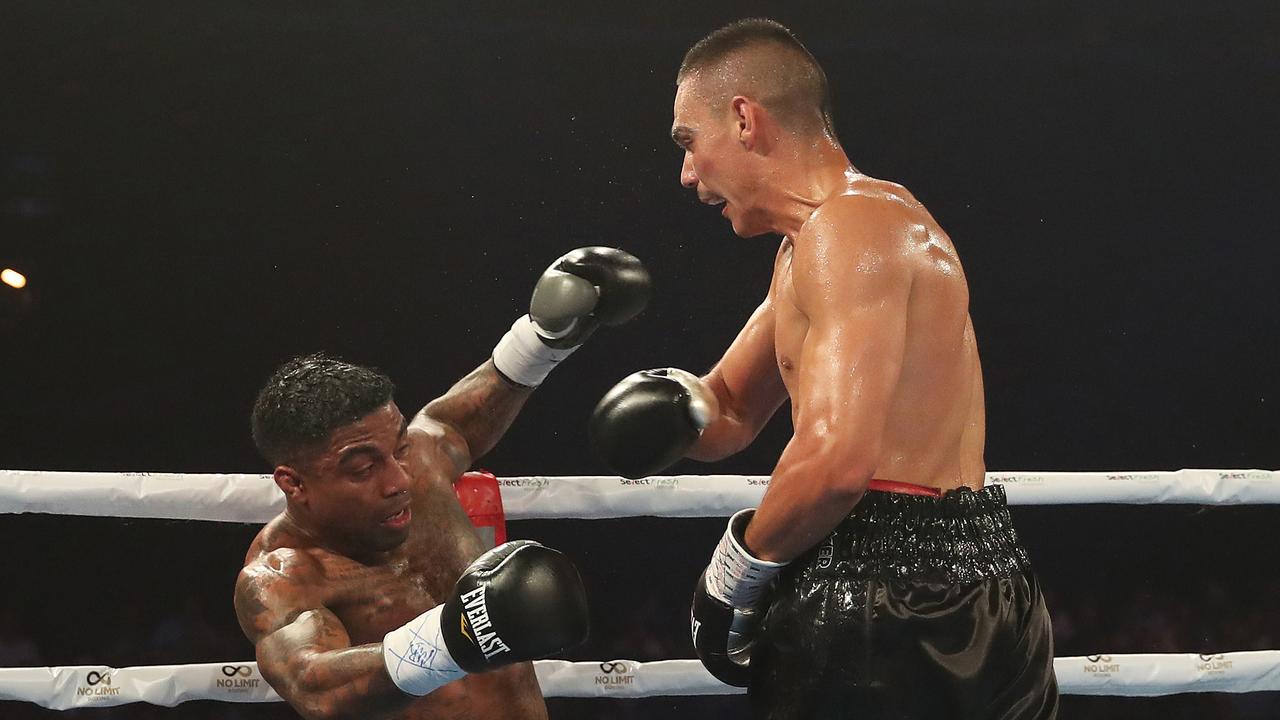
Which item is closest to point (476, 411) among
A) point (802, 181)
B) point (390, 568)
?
point (390, 568)

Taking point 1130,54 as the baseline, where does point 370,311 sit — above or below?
below

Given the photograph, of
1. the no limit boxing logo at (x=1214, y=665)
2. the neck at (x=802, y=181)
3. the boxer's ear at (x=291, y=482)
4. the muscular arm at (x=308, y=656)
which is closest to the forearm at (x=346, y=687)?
the muscular arm at (x=308, y=656)

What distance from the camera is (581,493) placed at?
239 centimetres

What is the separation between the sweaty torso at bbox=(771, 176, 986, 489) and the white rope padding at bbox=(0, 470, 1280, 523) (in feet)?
2.54

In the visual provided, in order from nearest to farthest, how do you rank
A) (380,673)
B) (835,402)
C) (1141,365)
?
1. (835,402)
2. (380,673)
3. (1141,365)

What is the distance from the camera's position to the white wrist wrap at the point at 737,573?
1.62 m

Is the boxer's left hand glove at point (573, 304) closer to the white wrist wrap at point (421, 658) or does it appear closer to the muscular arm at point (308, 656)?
the muscular arm at point (308, 656)

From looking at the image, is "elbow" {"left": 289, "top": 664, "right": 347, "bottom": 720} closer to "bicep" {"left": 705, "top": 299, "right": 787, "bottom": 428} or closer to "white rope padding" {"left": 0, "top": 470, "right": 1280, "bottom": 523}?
"white rope padding" {"left": 0, "top": 470, "right": 1280, "bottom": 523}

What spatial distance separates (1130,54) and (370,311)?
2853 millimetres

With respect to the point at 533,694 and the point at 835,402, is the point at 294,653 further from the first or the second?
the point at 835,402

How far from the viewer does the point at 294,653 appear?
68.6 inches

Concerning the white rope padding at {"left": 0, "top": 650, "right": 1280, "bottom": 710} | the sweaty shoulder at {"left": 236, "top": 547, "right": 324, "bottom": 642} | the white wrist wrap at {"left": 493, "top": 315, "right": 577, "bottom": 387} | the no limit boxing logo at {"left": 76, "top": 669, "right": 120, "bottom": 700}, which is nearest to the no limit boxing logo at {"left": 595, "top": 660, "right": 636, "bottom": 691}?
the white rope padding at {"left": 0, "top": 650, "right": 1280, "bottom": 710}

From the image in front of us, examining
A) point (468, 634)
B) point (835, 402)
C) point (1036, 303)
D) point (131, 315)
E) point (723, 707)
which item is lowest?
point (723, 707)

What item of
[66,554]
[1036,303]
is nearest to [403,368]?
[66,554]
